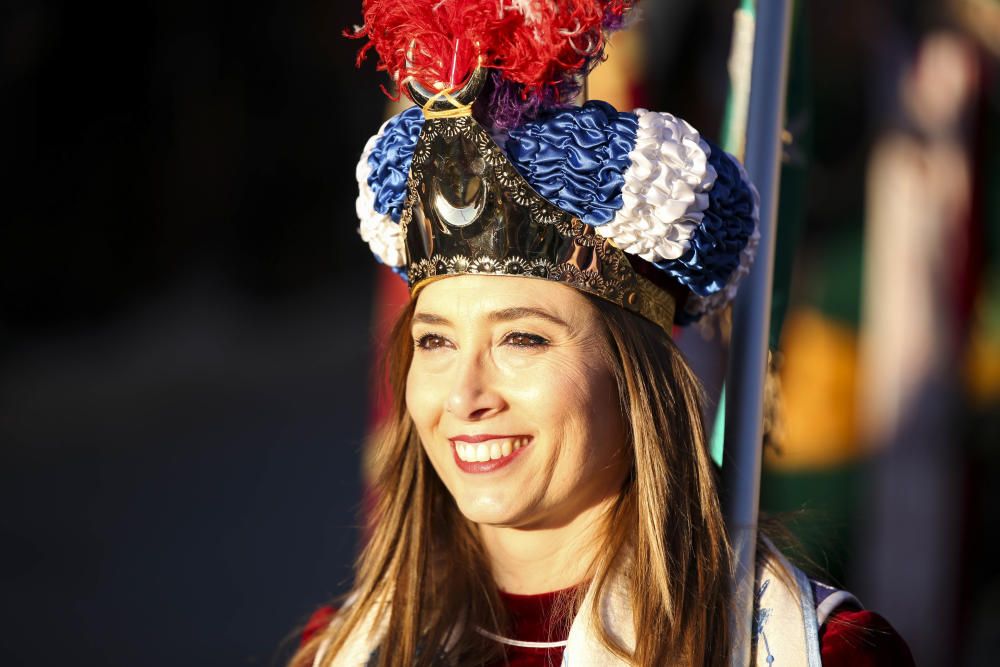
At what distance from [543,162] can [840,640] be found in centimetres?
82

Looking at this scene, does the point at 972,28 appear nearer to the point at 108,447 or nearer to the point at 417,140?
the point at 417,140

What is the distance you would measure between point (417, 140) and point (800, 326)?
3426mm

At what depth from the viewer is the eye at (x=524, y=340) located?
5.67 ft

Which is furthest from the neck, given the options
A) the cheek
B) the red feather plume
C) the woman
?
the red feather plume

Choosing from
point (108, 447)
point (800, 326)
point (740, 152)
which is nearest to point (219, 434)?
point (108, 447)

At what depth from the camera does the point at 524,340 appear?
5.69 ft

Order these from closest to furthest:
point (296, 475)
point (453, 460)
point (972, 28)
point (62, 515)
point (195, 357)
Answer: point (453, 460), point (972, 28), point (62, 515), point (296, 475), point (195, 357)

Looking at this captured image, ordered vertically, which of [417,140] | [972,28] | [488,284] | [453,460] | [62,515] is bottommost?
[62,515]

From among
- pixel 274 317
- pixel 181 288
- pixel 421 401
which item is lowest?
pixel 421 401

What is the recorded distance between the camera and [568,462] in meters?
1.74

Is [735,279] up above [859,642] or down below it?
above

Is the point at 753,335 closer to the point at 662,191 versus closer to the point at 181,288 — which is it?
the point at 662,191

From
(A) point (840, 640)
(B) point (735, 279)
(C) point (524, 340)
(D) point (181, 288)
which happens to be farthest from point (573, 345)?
(D) point (181, 288)

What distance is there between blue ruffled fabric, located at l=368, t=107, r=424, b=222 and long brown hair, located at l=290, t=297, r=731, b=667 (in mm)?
227
